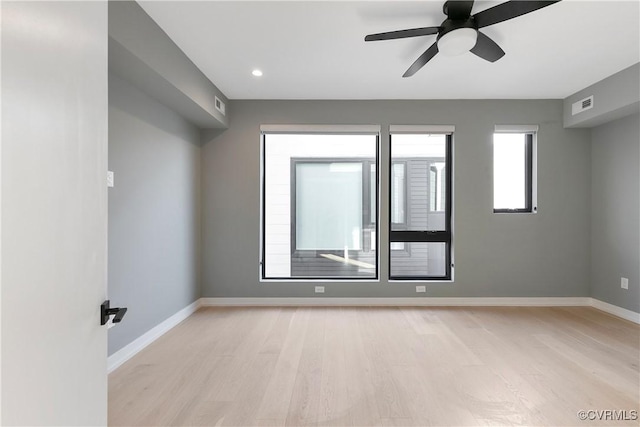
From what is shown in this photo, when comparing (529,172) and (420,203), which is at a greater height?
(529,172)

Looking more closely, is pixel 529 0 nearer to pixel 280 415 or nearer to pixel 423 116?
pixel 423 116

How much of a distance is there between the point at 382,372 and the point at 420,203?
2.41 m

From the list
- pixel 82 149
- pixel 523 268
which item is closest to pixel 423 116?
pixel 523 268

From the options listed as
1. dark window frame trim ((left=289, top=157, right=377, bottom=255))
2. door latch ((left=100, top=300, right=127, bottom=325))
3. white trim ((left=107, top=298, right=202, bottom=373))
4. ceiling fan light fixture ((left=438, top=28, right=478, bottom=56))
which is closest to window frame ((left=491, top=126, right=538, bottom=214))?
dark window frame trim ((left=289, top=157, right=377, bottom=255))

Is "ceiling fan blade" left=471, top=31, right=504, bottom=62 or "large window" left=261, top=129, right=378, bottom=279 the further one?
"large window" left=261, top=129, right=378, bottom=279

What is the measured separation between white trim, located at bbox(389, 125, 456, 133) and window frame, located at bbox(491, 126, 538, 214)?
0.58m

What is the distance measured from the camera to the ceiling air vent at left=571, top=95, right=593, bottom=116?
3.47 m

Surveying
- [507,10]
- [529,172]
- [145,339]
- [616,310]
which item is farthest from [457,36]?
[616,310]

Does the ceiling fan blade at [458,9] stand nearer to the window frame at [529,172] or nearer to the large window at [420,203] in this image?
the large window at [420,203]

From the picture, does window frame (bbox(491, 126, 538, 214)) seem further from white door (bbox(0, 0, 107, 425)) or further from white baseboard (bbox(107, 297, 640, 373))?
white door (bbox(0, 0, 107, 425))

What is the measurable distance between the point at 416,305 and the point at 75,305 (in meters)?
3.72

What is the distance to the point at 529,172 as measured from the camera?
13.3 ft

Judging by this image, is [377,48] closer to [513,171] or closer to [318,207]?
[318,207]

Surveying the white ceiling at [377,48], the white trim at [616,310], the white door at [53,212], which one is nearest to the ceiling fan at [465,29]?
the white ceiling at [377,48]
